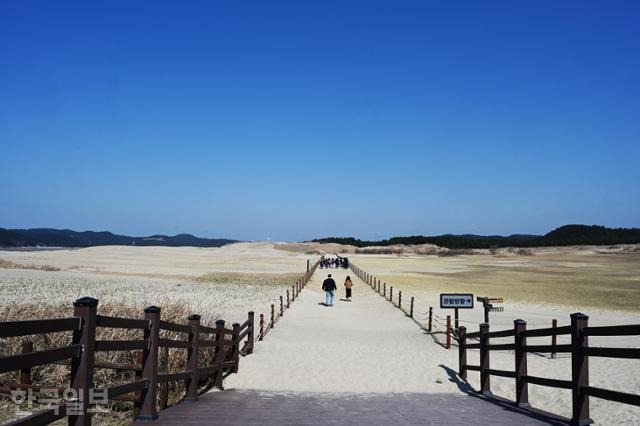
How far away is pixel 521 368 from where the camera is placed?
342 inches

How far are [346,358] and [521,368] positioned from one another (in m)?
6.97

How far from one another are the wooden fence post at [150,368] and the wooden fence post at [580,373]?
4.75 metres

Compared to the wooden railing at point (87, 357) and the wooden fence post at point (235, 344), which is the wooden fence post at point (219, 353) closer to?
the wooden fence post at point (235, 344)

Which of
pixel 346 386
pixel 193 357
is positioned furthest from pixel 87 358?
pixel 346 386

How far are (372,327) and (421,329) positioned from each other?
6.19 ft

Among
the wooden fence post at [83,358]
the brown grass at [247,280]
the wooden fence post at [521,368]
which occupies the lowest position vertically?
the brown grass at [247,280]

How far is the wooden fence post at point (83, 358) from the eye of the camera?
4820 millimetres

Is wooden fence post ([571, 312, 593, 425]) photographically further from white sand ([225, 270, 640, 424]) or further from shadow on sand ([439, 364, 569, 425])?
white sand ([225, 270, 640, 424])

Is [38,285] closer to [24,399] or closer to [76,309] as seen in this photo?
[24,399]

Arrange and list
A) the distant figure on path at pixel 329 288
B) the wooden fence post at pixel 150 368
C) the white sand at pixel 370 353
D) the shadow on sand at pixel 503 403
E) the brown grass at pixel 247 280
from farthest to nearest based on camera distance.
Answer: the brown grass at pixel 247 280 → the distant figure on path at pixel 329 288 → the white sand at pixel 370 353 → the shadow on sand at pixel 503 403 → the wooden fence post at pixel 150 368

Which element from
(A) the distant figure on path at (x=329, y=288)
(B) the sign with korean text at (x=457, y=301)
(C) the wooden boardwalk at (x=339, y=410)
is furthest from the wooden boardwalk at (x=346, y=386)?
(A) the distant figure on path at (x=329, y=288)

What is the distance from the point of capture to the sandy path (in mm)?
11922

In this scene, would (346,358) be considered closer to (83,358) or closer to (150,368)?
(150,368)

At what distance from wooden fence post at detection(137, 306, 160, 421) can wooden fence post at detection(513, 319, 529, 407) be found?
5.16m
